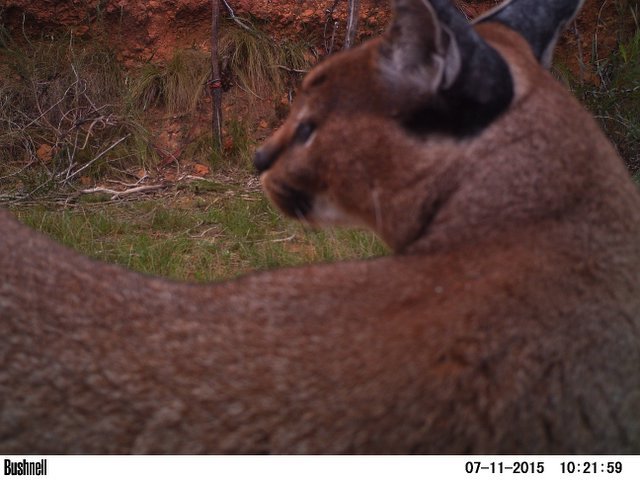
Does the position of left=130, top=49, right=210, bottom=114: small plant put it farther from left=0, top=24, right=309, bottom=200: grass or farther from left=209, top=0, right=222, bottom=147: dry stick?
left=209, top=0, right=222, bottom=147: dry stick

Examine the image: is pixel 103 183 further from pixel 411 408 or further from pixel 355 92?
pixel 411 408

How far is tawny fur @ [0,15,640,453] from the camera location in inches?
84.8

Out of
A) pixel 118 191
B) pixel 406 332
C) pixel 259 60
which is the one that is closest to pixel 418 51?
pixel 406 332

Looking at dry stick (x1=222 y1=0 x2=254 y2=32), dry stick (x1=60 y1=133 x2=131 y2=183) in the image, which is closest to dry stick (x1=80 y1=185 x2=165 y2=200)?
dry stick (x1=60 y1=133 x2=131 y2=183)

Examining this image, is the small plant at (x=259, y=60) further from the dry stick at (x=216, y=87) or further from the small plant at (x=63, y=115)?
the small plant at (x=63, y=115)

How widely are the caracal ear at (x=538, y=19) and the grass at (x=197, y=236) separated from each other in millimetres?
2013

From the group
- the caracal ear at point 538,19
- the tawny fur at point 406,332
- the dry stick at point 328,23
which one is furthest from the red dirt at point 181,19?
the tawny fur at point 406,332

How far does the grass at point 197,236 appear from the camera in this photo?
5105 mm

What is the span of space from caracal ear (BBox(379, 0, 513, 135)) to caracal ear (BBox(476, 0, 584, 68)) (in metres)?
0.59

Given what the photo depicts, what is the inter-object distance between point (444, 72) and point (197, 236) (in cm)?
339

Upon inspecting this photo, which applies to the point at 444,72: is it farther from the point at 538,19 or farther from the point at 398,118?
the point at 538,19

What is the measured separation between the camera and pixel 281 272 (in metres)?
2.66

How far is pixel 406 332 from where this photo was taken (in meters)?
2.23

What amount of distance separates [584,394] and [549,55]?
159 cm
